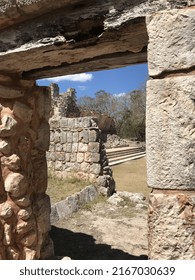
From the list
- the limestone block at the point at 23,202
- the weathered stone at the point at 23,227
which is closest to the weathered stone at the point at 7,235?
the weathered stone at the point at 23,227

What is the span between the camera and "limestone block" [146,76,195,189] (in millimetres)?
1679

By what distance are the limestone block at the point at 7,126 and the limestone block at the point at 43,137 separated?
0.38 meters

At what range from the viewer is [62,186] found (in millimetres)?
7996

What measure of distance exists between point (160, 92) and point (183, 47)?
0.88 ft

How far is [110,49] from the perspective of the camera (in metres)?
2.27

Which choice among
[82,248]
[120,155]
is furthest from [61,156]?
[120,155]

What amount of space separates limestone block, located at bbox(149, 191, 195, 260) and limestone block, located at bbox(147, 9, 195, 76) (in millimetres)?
711

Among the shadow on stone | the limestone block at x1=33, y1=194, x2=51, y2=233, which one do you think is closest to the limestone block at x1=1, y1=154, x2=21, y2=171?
the limestone block at x1=33, y1=194, x2=51, y2=233

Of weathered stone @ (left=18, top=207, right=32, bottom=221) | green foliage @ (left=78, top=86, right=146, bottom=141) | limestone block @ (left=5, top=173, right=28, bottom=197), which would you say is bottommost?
weathered stone @ (left=18, top=207, right=32, bottom=221)

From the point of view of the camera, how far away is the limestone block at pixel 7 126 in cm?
292

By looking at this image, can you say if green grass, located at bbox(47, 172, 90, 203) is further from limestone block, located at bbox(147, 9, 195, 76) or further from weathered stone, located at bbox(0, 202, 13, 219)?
limestone block, located at bbox(147, 9, 195, 76)

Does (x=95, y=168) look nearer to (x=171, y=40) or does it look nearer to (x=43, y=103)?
(x=43, y=103)

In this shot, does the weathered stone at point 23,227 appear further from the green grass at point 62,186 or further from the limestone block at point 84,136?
the limestone block at point 84,136

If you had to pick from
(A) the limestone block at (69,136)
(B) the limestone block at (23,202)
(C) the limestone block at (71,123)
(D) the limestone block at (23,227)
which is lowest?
(D) the limestone block at (23,227)
